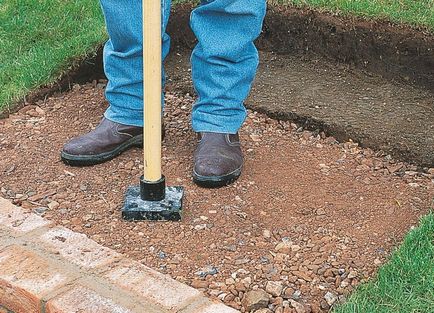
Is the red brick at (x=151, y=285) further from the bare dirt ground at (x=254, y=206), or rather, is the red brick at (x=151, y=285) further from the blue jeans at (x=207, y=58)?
the blue jeans at (x=207, y=58)

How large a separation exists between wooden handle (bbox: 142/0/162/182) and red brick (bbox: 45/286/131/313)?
458 mm

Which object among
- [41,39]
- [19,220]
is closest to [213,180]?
[19,220]

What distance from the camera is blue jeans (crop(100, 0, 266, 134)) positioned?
2.62 metres

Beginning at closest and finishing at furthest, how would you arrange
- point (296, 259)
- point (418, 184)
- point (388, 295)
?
point (388, 295) < point (296, 259) < point (418, 184)

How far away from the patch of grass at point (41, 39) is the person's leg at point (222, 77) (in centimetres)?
86

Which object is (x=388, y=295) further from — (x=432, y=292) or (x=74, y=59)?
(x=74, y=59)

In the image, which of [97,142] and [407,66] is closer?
[97,142]

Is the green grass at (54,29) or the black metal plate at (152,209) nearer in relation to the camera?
the black metal plate at (152,209)

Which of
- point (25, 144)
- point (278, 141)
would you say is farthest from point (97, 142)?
point (278, 141)

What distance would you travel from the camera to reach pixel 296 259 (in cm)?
229

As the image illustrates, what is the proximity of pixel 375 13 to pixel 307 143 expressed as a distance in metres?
1.02

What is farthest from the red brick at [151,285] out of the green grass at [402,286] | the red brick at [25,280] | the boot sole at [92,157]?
the boot sole at [92,157]

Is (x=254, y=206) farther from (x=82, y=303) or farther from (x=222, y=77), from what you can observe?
(x=82, y=303)

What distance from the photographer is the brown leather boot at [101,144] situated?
2729 millimetres
